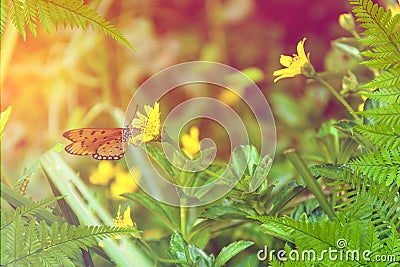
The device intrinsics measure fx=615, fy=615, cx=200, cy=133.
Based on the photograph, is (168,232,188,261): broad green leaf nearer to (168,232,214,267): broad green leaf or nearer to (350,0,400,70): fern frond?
(168,232,214,267): broad green leaf

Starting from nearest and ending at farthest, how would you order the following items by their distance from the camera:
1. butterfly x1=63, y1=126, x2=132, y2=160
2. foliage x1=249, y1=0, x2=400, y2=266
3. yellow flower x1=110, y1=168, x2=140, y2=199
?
foliage x1=249, y1=0, x2=400, y2=266
butterfly x1=63, y1=126, x2=132, y2=160
yellow flower x1=110, y1=168, x2=140, y2=199

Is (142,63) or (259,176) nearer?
(259,176)

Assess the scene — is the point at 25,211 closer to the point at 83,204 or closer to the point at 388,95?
the point at 83,204

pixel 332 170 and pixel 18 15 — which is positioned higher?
pixel 18 15

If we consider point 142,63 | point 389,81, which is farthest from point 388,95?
point 142,63

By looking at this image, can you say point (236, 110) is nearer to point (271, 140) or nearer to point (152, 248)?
point (271, 140)

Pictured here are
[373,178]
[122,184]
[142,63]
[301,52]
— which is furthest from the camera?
[142,63]

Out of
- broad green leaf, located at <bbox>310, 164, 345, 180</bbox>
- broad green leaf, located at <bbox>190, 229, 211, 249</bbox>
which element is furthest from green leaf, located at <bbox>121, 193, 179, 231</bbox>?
broad green leaf, located at <bbox>310, 164, 345, 180</bbox>
